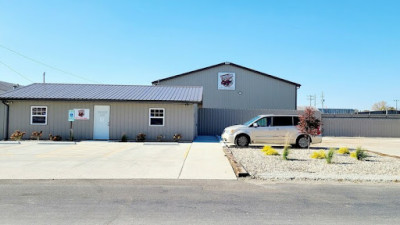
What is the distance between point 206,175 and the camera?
8.55 metres

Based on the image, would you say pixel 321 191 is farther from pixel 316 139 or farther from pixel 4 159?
pixel 4 159

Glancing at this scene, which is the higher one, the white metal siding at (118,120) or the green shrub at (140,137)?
the white metal siding at (118,120)

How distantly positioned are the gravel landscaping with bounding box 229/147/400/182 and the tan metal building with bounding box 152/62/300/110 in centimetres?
2003

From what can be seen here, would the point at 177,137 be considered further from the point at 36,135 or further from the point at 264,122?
the point at 36,135

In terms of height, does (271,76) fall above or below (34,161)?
above

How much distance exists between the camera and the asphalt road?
16.3 ft

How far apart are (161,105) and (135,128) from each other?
225cm

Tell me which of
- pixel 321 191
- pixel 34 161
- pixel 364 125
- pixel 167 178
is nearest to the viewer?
pixel 321 191

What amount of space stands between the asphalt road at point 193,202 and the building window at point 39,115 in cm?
1283

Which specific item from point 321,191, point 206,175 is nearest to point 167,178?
point 206,175

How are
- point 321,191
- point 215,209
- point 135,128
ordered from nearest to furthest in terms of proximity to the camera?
point 215,209 → point 321,191 → point 135,128

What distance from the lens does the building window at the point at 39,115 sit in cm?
1919

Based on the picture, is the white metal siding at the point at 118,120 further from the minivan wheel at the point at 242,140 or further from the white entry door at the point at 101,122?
the minivan wheel at the point at 242,140

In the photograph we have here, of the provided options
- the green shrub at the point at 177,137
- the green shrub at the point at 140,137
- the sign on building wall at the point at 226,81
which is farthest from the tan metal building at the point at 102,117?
the sign on building wall at the point at 226,81
